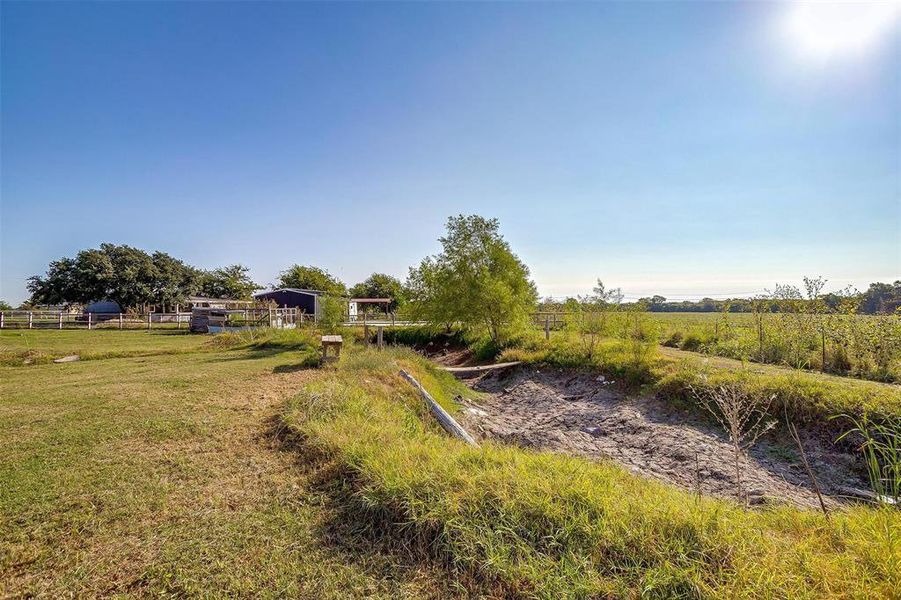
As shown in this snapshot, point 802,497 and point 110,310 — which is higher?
point 110,310

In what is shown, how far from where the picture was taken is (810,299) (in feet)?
33.8

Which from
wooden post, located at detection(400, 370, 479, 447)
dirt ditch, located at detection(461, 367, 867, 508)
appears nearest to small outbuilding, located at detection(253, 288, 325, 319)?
dirt ditch, located at detection(461, 367, 867, 508)

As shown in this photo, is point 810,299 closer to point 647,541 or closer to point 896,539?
point 896,539

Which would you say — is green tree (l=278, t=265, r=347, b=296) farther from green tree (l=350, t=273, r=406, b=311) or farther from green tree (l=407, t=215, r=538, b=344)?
green tree (l=407, t=215, r=538, b=344)

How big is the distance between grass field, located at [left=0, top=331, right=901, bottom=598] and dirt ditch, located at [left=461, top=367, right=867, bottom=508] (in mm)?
1315

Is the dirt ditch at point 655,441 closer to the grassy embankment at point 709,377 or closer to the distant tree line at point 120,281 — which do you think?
the grassy embankment at point 709,377

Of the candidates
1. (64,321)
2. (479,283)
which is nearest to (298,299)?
(64,321)

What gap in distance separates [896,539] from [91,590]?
5.00m

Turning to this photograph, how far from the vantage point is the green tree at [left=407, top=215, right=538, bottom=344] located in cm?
1638

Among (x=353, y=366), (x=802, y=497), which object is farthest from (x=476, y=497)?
(x=353, y=366)

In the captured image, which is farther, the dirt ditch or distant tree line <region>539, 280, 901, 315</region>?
distant tree line <region>539, 280, 901, 315</region>

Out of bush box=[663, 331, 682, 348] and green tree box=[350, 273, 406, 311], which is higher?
green tree box=[350, 273, 406, 311]

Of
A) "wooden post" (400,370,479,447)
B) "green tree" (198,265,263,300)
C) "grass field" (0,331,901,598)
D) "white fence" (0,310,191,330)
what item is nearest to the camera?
"grass field" (0,331,901,598)

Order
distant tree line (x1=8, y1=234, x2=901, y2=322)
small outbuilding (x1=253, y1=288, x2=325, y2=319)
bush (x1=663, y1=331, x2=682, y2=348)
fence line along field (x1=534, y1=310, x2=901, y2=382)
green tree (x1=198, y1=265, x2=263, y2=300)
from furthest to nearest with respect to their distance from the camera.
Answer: green tree (x1=198, y1=265, x2=263, y2=300), small outbuilding (x1=253, y1=288, x2=325, y2=319), bush (x1=663, y1=331, x2=682, y2=348), distant tree line (x1=8, y1=234, x2=901, y2=322), fence line along field (x1=534, y1=310, x2=901, y2=382)
